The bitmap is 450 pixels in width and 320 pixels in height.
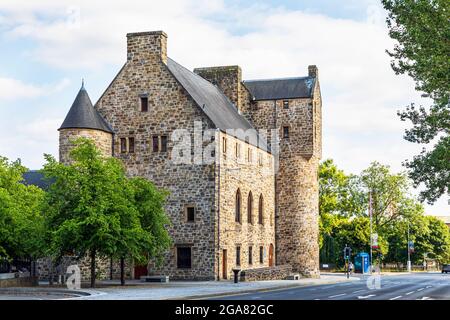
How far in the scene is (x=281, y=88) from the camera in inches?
2414

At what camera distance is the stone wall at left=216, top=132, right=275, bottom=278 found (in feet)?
155

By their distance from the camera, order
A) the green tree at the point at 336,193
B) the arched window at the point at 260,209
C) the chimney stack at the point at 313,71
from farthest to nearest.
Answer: the green tree at the point at 336,193, the chimney stack at the point at 313,71, the arched window at the point at 260,209

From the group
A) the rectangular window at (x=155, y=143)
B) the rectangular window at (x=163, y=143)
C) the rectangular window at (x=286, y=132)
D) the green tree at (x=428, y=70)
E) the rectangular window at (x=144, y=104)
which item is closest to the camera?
the green tree at (x=428, y=70)

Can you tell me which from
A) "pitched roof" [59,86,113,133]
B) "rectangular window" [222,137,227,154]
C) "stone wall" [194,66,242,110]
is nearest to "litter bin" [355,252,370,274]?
"stone wall" [194,66,242,110]

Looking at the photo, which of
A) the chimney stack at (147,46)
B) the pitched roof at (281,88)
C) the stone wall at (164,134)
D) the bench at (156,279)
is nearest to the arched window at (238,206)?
the stone wall at (164,134)

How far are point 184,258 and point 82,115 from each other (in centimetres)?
1116

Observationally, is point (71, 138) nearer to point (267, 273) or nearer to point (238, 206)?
point (238, 206)

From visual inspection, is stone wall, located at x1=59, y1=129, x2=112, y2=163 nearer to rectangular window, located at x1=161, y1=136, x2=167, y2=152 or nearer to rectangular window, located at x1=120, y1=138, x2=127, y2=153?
rectangular window, located at x1=120, y1=138, x2=127, y2=153

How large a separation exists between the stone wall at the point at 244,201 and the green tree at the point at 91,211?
10600 mm

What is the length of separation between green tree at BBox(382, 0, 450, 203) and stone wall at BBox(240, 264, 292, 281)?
14702 mm

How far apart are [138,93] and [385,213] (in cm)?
5595

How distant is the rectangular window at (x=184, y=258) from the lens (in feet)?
153

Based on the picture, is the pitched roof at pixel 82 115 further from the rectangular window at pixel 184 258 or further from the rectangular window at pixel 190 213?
the rectangular window at pixel 184 258

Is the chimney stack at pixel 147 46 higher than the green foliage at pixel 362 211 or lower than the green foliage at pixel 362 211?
higher
